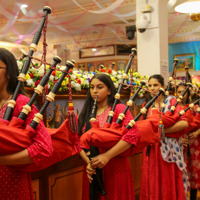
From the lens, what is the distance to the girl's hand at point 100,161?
2182mm

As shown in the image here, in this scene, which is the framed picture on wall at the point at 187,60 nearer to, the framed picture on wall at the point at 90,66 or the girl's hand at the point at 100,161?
the framed picture on wall at the point at 90,66

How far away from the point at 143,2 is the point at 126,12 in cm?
297

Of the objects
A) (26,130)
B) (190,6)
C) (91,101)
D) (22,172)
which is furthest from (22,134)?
(190,6)

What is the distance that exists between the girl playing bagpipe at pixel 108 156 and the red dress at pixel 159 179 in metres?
0.69

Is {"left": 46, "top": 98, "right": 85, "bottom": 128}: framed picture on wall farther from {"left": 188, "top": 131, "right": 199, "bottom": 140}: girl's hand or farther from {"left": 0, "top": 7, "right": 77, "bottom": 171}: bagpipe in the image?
{"left": 188, "top": 131, "right": 199, "bottom": 140}: girl's hand

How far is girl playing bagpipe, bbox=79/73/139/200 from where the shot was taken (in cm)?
223

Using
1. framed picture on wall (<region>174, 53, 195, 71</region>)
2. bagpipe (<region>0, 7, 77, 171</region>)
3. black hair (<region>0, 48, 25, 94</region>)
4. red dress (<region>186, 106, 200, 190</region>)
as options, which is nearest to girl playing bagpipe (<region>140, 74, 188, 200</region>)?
red dress (<region>186, 106, 200, 190</region>)

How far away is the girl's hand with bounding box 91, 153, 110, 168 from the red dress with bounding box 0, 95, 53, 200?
2.19 ft

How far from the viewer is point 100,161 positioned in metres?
2.18

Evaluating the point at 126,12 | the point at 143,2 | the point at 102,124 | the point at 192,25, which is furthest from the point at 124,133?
the point at 192,25

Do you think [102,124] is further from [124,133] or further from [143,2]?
[143,2]

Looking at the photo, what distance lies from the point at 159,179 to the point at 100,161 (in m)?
1.25

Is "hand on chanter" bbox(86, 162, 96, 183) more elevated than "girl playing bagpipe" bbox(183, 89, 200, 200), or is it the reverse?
"hand on chanter" bbox(86, 162, 96, 183)

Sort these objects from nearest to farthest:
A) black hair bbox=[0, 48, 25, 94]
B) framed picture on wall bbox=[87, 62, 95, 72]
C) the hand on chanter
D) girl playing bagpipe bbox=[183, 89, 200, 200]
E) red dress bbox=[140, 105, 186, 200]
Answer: black hair bbox=[0, 48, 25, 94], the hand on chanter, red dress bbox=[140, 105, 186, 200], girl playing bagpipe bbox=[183, 89, 200, 200], framed picture on wall bbox=[87, 62, 95, 72]
